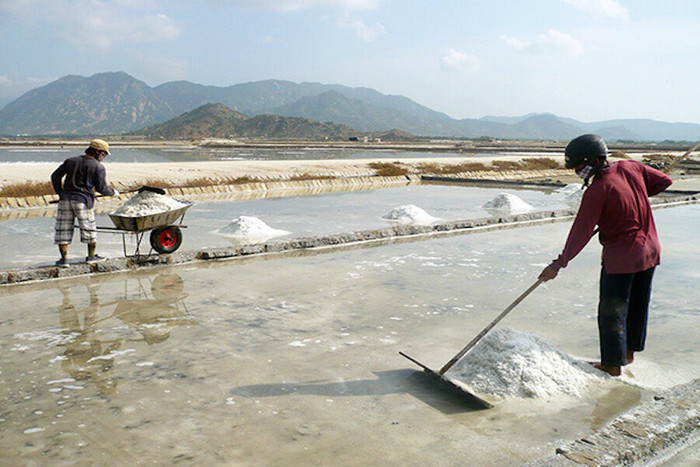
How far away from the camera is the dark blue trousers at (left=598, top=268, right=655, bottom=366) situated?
3414 mm

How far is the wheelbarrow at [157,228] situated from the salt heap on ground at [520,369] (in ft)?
13.0

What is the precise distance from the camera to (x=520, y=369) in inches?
130

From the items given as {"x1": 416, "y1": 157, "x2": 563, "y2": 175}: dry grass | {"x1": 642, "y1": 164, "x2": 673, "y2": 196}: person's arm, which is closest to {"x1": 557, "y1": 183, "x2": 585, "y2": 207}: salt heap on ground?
{"x1": 416, "y1": 157, "x2": 563, "y2": 175}: dry grass

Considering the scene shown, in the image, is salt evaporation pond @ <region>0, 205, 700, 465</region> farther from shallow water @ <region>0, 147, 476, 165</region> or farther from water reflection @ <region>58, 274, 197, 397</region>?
shallow water @ <region>0, 147, 476, 165</region>

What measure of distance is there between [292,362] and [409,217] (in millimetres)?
6952

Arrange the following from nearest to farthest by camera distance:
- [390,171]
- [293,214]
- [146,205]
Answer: [146,205]
[293,214]
[390,171]

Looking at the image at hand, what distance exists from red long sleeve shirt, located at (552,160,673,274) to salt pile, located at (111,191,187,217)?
4.44 meters

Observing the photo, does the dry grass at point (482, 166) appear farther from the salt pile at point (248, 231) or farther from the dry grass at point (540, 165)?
the salt pile at point (248, 231)

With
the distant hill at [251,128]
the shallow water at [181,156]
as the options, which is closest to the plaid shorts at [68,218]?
the shallow water at [181,156]

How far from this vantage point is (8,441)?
2674 millimetres

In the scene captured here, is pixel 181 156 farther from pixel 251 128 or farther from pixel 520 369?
pixel 251 128

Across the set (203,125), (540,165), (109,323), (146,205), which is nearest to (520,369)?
(109,323)

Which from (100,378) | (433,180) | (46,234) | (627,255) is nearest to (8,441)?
(100,378)

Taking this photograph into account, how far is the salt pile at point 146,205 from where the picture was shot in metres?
6.33
